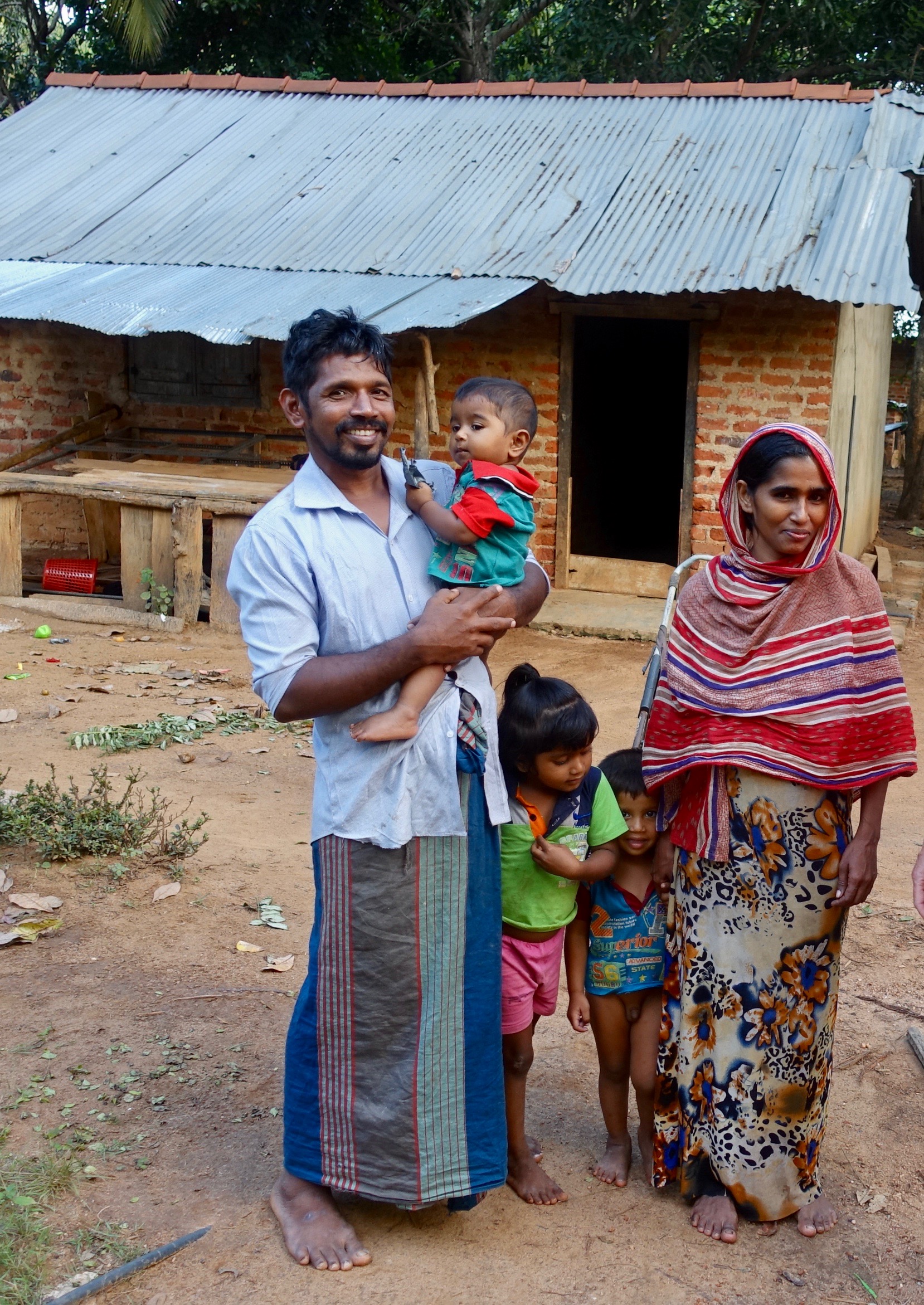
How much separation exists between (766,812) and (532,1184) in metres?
1.01

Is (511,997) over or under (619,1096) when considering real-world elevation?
over

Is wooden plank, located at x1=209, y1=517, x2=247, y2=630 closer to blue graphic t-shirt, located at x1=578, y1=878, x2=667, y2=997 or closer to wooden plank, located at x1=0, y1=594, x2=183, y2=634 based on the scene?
wooden plank, located at x1=0, y1=594, x2=183, y2=634

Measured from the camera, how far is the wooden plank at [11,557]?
874 centimetres

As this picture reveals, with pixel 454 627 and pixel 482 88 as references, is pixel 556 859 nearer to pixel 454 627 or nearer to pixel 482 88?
pixel 454 627

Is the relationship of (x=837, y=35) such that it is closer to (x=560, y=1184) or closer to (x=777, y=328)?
(x=777, y=328)

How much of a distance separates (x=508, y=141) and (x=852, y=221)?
319 centimetres

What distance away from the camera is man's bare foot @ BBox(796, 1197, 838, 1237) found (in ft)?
8.70

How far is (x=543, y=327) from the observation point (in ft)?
28.3

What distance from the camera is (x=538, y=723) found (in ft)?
8.20

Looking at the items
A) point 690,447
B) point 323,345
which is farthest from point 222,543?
point 323,345

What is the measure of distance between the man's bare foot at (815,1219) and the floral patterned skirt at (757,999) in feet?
0.07

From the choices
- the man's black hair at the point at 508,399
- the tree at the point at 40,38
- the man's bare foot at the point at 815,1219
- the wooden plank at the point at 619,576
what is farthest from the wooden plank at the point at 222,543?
the tree at the point at 40,38

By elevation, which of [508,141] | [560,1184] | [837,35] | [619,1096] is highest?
[837,35]

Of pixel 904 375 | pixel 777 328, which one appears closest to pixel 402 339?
pixel 777 328
